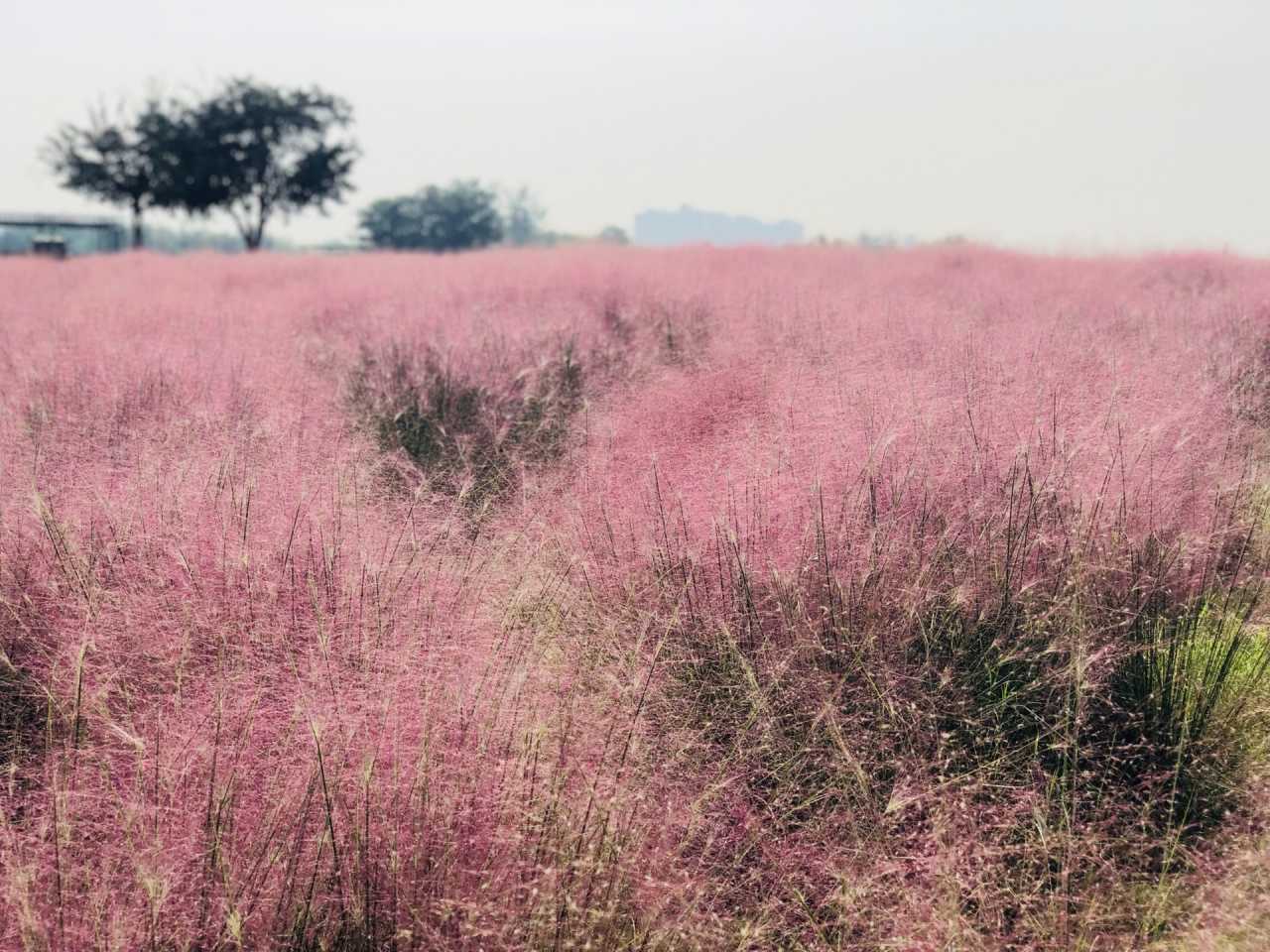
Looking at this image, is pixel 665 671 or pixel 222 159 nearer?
pixel 665 671

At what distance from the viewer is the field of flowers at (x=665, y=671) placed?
1.76 metres

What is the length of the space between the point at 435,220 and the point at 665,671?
152 ft

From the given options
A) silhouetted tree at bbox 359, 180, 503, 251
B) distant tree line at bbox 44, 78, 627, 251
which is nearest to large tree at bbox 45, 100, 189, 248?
distant tree line at bbox 44, 78, 627, 251

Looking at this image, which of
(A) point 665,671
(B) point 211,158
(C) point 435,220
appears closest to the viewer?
(A) point 665,671

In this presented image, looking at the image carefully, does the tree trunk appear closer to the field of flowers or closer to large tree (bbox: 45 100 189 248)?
large tree (bbox: 45 100 189 248)

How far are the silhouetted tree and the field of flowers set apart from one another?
142ft

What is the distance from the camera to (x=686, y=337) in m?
6.34

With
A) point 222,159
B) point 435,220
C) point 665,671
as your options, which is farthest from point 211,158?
point 665,671

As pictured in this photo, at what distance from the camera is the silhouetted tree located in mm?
45469

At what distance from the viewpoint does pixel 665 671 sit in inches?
98.1

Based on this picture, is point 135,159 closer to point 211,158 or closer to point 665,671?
point 211,158

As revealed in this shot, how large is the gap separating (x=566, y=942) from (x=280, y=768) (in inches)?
26.8

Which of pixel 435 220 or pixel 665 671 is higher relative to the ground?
pixel 435 220

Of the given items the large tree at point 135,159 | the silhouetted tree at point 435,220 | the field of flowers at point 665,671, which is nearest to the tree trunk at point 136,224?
the large tree at point 135,159
